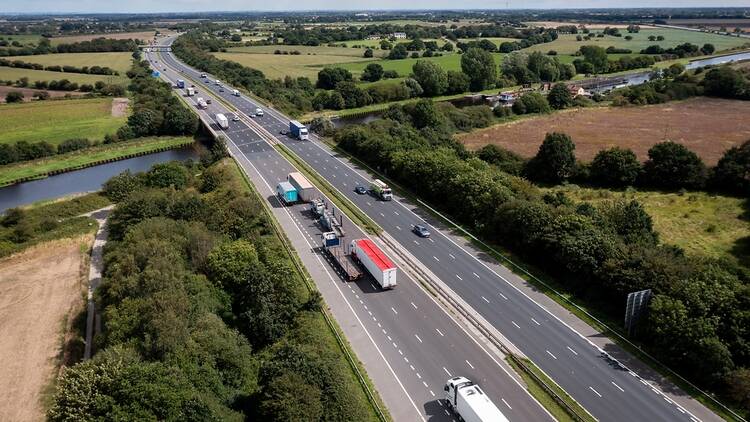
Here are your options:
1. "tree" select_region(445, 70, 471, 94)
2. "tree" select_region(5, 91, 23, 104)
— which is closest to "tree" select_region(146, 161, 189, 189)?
"tree" select_region(5, 91, 23, 104)

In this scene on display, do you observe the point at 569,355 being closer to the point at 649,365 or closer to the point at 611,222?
the point at 649,365

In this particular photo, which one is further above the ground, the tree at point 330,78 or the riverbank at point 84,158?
the tree at point 330,78

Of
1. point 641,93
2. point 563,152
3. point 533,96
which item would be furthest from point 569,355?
point 641,93

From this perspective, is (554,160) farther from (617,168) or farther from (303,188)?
(303,188)

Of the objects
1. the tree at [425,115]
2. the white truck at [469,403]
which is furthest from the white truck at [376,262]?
the tree at [425,115]

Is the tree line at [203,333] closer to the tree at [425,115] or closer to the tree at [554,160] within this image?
the tree at [554,160]

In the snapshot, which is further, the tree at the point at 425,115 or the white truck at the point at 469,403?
the tree at the point at 425,115

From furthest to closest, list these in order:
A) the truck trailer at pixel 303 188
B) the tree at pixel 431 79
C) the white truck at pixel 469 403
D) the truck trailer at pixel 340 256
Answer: the tree at pixel 431 79 → the truck trailer at pixel 303 188 → the truck trailer at pixel 340 256 → the white truck at pixel 469 403

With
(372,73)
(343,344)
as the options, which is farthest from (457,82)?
(343,344)

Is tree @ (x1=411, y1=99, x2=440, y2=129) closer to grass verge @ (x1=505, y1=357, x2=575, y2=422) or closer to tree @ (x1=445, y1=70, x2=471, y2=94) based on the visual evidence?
tree @ (x1=445, y1=70, x2=471, y2=94)
